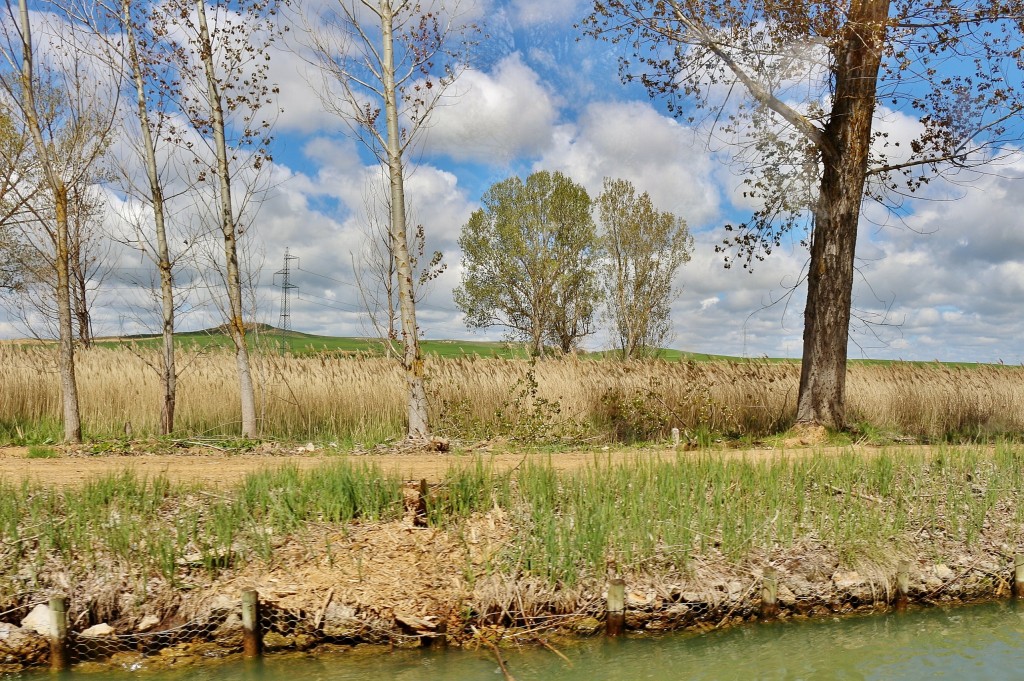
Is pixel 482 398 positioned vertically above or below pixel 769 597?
above

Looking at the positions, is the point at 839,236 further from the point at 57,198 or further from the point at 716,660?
the point at 57,198

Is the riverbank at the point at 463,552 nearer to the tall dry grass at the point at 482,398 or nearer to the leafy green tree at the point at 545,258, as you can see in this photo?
the tall dry grass at the point at 482,398

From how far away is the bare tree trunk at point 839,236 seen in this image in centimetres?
1194

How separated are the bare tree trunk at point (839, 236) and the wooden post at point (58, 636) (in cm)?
1040

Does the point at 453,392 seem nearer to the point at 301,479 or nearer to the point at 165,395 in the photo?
the point at 165,395

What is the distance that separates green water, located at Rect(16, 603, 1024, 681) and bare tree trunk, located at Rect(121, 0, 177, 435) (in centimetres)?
744

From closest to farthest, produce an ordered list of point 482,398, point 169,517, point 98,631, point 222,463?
1. point 98,631
2. point 169,517
3. point 222,463
4. point 482,398

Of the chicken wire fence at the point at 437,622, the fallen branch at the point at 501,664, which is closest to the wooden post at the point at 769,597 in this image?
the chicken wire fence at the point at 437,622

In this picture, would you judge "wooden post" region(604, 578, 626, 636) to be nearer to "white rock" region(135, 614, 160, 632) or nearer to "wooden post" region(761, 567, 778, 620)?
"wooden post" region(761, 567, 778, 620)

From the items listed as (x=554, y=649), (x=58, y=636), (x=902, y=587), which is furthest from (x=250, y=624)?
(x=902, y=587)

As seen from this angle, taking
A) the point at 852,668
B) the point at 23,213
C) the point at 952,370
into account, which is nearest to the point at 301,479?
the point at 852,668

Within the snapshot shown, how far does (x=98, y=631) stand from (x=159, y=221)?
812 centimetres

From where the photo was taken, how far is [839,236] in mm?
11969

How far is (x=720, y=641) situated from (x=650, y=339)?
20.4 m
